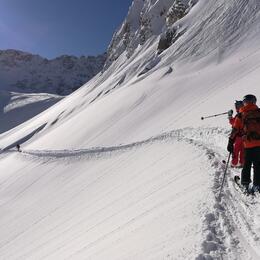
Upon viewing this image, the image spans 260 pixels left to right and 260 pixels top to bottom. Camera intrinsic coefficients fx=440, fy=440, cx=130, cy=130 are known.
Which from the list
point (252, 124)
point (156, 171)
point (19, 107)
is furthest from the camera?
point (19, 107)

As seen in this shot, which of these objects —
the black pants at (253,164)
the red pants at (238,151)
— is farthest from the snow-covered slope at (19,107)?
the black pants at (253,164)

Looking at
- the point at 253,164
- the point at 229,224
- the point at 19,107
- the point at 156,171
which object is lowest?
the point at 229,224

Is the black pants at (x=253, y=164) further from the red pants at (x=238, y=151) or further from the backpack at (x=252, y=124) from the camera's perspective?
the red pants at (x=238, y=151)

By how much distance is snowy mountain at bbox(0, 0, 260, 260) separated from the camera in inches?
330

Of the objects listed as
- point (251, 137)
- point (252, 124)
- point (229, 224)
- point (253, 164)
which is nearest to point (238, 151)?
point (253, 164)

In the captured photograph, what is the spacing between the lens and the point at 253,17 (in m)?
41.3

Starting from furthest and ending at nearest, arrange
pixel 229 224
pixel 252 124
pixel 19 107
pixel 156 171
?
pixel 19 107
pixel 156 171
pixel 252 124
pixel 229 224

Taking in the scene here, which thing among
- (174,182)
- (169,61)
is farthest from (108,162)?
(169,61)

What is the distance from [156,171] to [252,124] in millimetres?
7208

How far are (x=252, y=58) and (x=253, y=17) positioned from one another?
1276cm

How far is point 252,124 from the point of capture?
9328 mm

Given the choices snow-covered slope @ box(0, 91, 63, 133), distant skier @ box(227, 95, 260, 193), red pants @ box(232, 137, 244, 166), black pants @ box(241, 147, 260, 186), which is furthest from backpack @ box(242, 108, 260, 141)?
snow-covered slope @ box(0, 91, 63, 133)

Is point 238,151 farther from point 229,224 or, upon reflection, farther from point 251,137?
point 229,224

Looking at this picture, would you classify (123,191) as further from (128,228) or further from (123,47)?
(123,47)
